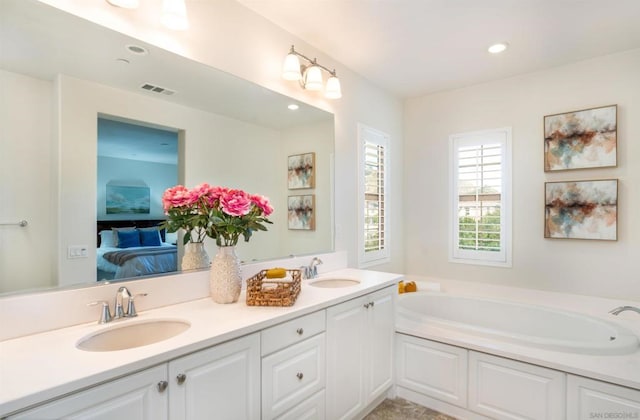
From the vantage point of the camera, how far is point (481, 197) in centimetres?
340

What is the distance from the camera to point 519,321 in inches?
112

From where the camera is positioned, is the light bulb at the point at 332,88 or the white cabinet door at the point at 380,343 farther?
the light bulb at the point at 332,88

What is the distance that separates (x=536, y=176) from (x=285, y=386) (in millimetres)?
2934

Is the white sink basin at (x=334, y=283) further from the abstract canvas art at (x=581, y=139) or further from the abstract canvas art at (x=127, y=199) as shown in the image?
the abstract canvas art at (x=581, y=139)

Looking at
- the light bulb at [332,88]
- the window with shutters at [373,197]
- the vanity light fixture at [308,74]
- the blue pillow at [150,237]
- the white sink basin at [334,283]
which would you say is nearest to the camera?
the blue pillow at [150,237]

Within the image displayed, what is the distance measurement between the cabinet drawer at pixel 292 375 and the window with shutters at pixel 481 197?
93.7 inches

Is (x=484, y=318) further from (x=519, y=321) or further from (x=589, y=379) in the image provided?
(x=589, y=379)

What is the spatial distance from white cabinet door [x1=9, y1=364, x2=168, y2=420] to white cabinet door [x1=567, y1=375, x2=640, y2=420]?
2.01 m

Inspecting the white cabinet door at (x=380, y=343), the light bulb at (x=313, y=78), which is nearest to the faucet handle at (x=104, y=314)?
the white cabinet door at (x=380, y=343)

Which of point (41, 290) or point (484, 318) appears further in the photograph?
point (484, 318)

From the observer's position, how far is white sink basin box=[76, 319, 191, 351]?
1.24 metres

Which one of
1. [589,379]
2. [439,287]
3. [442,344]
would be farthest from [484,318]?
[589,379]

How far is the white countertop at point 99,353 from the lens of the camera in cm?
87

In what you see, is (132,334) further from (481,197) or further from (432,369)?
(481,197)
